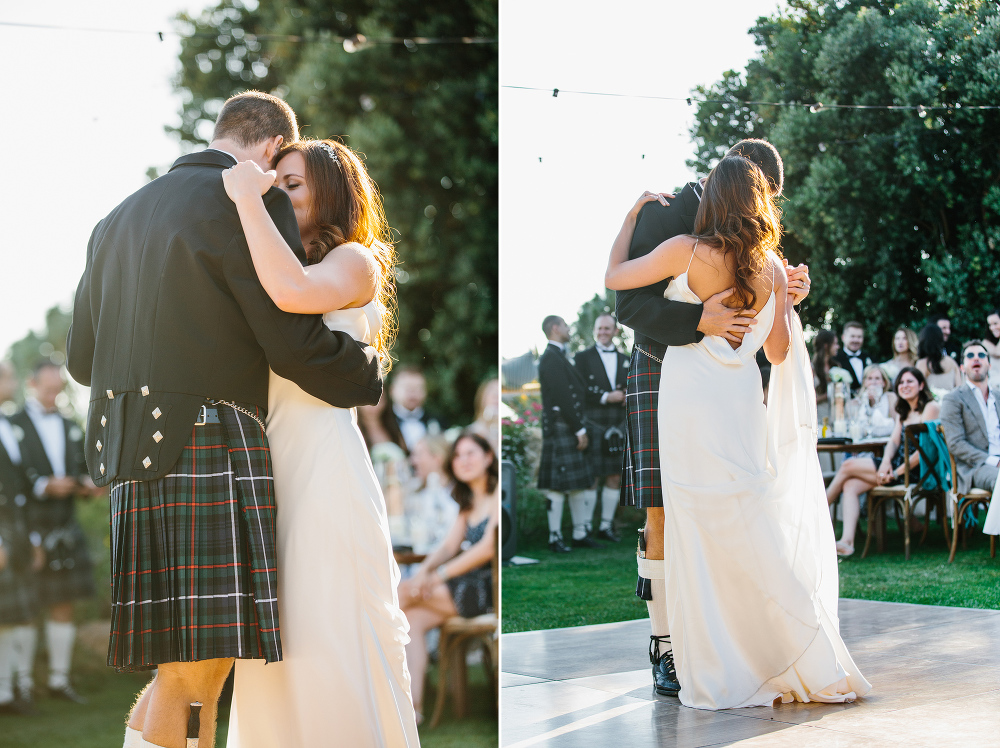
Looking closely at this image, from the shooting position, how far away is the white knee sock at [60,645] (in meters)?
5.98

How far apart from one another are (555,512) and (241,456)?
373 cm

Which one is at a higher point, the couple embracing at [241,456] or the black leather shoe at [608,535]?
the couple embracing at [241,456]

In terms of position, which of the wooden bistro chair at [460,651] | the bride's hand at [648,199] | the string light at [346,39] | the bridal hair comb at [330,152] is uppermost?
the string light at [346,39]

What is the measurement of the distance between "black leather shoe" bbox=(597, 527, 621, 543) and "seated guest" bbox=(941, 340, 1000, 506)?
5.76 feet

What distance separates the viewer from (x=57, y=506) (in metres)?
5.95

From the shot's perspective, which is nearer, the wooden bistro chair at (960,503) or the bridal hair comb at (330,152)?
the bridal hair comb at (330,152)

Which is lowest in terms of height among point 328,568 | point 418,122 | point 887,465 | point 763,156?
point 328,568

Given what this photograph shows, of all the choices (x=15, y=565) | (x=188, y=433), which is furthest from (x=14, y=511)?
(x=188, y=433)

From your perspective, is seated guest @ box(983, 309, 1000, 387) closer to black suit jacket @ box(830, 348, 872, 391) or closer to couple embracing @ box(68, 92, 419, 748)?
black suit jacket @ box(830, 348, 872, 391)

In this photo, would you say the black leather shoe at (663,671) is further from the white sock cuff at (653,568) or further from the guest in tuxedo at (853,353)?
the guest in tuxedo at (853,353)

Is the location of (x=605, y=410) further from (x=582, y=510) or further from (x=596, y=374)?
(x=582, y=510)

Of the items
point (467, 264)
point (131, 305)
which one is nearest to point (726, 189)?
point (131, 305)

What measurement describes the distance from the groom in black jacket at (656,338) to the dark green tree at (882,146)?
1.26 m

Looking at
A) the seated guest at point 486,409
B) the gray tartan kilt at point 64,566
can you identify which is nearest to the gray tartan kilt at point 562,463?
the seated guest at point 486,409
